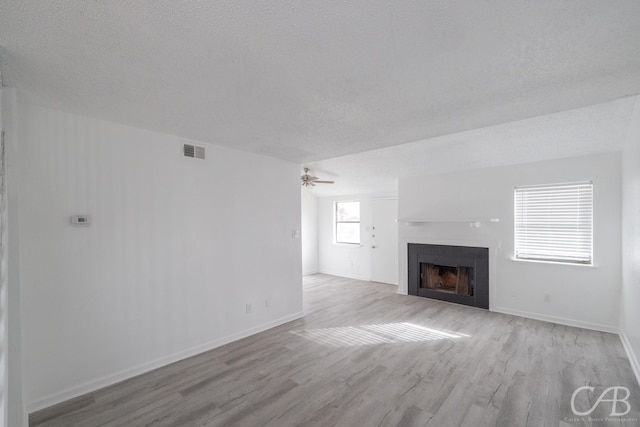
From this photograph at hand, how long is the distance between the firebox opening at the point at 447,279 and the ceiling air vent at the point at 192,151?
4.43m

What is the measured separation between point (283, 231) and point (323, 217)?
3.98 meters

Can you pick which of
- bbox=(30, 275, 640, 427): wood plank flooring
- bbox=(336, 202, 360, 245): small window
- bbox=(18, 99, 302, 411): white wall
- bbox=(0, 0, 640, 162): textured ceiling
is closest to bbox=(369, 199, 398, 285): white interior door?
bbox=(336, 202, 360, 245): small window

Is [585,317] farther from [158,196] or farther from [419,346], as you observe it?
[158,196]

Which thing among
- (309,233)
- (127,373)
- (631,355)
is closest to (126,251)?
(127,373)

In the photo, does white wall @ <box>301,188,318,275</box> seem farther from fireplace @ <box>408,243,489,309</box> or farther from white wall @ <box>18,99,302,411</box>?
white wall @ <box>18,99,302,411</box>

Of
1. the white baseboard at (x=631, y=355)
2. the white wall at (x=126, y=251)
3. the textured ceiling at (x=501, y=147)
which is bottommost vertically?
the white baseboard at (x=631, y=355)

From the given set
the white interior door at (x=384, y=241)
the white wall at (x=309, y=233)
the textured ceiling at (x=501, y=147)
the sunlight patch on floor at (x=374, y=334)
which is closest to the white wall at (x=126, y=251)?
the sunlight patch on floor at (x=374, y=334)

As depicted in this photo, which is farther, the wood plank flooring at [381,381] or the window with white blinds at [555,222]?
the window with white blinds at [555,222]

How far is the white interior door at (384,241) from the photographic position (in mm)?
6531

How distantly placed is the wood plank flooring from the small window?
364cm

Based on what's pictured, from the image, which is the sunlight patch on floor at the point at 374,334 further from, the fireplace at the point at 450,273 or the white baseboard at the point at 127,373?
the fireplace at the point at 450,273

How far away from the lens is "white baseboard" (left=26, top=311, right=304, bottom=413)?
7.40ft

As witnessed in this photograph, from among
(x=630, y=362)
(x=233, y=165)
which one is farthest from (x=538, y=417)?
(x=233, y=165)

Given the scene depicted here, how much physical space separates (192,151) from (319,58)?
7.03 feet
